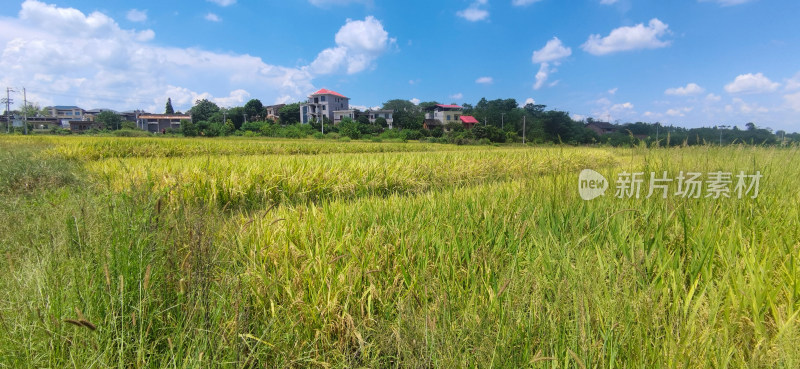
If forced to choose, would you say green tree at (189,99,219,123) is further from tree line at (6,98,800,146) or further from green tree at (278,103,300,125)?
green tree at (278,103,300,125)

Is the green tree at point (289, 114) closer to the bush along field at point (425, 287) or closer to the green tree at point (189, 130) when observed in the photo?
the green tree at point (189, 130)

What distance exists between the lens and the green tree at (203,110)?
68.1 meters

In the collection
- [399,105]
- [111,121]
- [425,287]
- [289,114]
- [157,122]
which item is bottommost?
[425,287]

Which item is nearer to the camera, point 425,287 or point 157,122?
point 425,287

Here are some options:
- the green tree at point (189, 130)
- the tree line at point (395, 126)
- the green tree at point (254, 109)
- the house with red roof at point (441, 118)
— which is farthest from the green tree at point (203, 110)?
the house with red roof at point (441, 118)

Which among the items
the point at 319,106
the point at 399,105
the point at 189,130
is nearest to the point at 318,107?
the point at 319,106

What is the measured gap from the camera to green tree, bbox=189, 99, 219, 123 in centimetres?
6812

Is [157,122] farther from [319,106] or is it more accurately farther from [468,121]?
[468,121]

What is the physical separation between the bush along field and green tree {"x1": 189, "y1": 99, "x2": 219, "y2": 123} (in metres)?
73.5

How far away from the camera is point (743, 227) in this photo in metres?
2.39

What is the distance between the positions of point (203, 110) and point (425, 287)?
7831 centimetres

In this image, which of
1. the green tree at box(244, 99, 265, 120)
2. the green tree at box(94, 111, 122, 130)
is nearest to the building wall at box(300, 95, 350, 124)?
the green tree at box(244, 99, 265, 120)

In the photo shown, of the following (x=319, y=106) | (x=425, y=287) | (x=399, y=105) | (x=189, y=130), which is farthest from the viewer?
(x=399, y=105)

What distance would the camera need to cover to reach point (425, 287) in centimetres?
172
